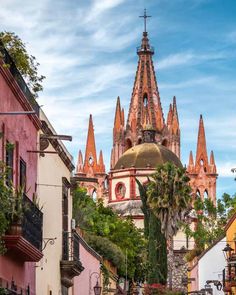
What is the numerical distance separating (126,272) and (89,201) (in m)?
12.4

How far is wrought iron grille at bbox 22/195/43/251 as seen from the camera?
19344mm

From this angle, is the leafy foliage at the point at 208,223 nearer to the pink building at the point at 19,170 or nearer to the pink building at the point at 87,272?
the pink building at the point at 87,272

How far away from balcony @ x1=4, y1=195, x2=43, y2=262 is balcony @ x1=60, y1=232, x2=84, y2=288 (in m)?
7.10

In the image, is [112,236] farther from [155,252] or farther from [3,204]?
[3,204]

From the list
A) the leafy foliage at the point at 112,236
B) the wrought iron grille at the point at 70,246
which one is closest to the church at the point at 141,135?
the leafy foliage at the point at 112,236

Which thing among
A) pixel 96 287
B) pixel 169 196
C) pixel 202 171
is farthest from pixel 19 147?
pixel 202 171

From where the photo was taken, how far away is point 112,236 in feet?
225

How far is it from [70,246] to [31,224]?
9546 mm

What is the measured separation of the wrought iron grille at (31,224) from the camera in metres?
19.3

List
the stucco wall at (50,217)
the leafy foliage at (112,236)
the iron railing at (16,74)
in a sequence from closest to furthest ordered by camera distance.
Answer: the iron railing at (16,74)
the stucco wall at (50,217)
the leafy foliage at (112,236)

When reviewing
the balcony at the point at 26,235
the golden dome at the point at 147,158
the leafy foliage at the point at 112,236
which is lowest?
the balcony at the point at 26,235

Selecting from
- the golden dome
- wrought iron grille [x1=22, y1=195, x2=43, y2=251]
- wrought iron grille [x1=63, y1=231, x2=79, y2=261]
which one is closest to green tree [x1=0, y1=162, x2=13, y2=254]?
wrought iron grille [x1=22, y1=195, x2=43, y2=251]

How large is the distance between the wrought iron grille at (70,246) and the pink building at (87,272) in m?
3.90

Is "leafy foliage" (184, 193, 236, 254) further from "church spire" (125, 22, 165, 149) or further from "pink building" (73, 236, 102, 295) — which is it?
"church spire" (125, 22, 165, 149)
